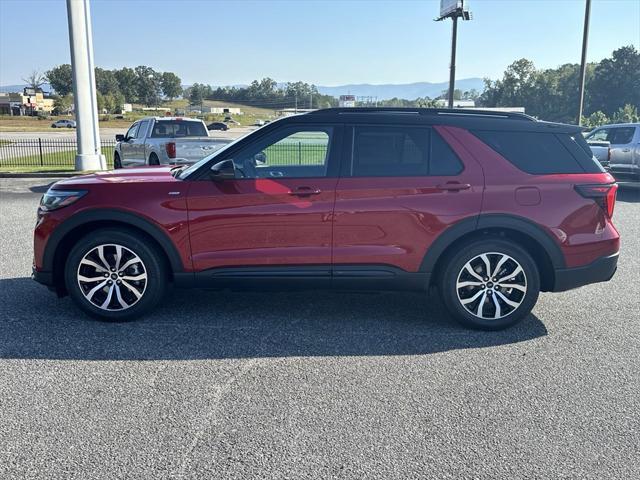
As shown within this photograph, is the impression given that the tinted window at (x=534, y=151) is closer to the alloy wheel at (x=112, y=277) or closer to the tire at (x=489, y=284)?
the tire at (x=489, y=284)

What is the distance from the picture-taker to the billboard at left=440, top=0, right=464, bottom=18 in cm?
3238

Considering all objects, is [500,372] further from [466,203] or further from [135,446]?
[135,446]

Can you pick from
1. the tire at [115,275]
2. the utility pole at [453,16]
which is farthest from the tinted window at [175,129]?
the utility pole at [453,16]

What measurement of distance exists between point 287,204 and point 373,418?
6.44ft

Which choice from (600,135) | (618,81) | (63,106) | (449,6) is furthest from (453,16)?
(63,106)

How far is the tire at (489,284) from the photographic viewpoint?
4.77 metres

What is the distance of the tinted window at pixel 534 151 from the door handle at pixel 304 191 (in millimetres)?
1453

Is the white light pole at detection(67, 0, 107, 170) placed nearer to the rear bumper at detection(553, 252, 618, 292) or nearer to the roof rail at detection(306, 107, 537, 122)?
the roof rail at detection(306, 107, 537, 122)

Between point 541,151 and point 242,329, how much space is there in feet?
9.66

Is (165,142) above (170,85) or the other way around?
the other way around

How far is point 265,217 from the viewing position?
4684 millimetres

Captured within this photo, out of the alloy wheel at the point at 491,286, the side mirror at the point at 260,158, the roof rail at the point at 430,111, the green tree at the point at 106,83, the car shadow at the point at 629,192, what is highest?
the green tree at the point at 106,83

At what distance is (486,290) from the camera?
4824 millimetres

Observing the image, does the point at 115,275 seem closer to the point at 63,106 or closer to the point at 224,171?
the point at 224,171
